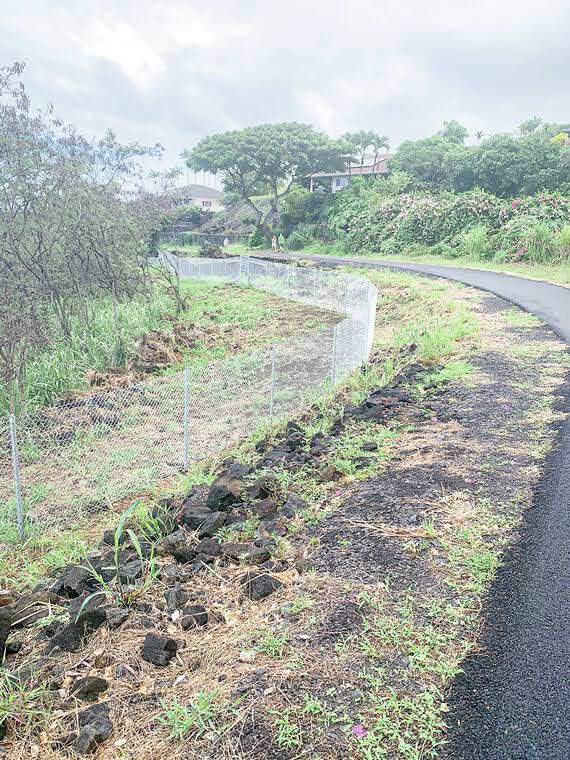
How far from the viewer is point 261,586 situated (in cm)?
364

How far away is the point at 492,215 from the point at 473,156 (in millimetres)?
5435

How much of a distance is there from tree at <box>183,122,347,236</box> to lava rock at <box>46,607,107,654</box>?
41304 millimetres

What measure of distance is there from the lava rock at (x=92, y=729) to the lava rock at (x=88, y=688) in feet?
0.35

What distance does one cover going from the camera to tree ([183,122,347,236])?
42.9m

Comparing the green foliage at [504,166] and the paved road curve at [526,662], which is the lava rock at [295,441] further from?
the green foliage at [504,166]

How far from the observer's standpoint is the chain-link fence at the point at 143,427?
20.5 feet

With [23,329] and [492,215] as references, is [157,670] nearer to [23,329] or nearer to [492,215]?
[23,329]

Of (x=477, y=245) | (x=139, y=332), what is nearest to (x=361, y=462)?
(x=139, y=332)

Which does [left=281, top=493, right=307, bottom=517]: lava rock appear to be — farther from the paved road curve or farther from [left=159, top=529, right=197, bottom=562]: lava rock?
the paved road curve

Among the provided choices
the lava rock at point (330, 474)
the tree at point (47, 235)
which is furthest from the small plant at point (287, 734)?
the tree at point (47, 235)

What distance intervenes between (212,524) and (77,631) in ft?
4.50

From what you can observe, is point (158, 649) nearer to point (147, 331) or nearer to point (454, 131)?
point (147, 331)

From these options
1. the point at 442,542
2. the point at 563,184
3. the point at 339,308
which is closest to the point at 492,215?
the point at 563,184

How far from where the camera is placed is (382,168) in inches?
1874
